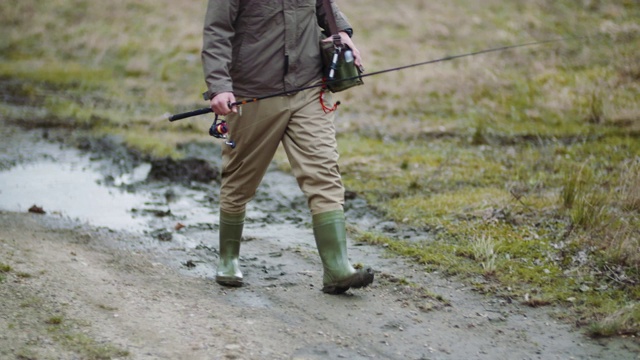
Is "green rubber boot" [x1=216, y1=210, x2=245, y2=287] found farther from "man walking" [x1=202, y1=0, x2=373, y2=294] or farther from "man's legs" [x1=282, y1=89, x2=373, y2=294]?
"man's legs" [x1=282, y1=89, x2=373, y2=294]

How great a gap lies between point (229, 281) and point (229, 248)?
0.24m

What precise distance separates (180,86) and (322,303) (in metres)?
11.3

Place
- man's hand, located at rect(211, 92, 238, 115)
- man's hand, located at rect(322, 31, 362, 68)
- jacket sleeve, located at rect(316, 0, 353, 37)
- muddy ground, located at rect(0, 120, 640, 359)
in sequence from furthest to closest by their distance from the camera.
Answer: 1. jacket sleeve, located at rect(316, 0, 353, 37)
2. man's hand, located at rect(322, 31, 362, 68)
3. man's hand, located at rect(211, 92, 238, 115)
4. muddy ground, located at rect(0, 120, 640, 359)

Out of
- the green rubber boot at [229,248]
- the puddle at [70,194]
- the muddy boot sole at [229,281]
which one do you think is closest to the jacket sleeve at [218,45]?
the green rubber boot at [229,248]

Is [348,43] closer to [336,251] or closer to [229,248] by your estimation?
[336,251]

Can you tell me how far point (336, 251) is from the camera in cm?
487

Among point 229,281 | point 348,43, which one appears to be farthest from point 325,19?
point 229,281

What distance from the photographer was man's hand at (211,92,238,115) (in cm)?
472

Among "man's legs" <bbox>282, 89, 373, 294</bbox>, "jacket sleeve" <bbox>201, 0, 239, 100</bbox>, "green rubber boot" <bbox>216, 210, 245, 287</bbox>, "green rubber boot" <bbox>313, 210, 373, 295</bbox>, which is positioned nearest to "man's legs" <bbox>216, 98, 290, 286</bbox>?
"green rubber boot" <bbox>216, 210, 245, 287</bbox>

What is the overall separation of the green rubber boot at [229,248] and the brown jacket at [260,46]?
89cm

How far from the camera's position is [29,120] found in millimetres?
11750

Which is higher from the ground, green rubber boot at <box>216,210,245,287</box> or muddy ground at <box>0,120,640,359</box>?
green rubber boot at <box>216,210,245,287</box>

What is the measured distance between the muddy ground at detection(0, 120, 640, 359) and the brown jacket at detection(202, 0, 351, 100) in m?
1.35

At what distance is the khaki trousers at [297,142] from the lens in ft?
15.9
